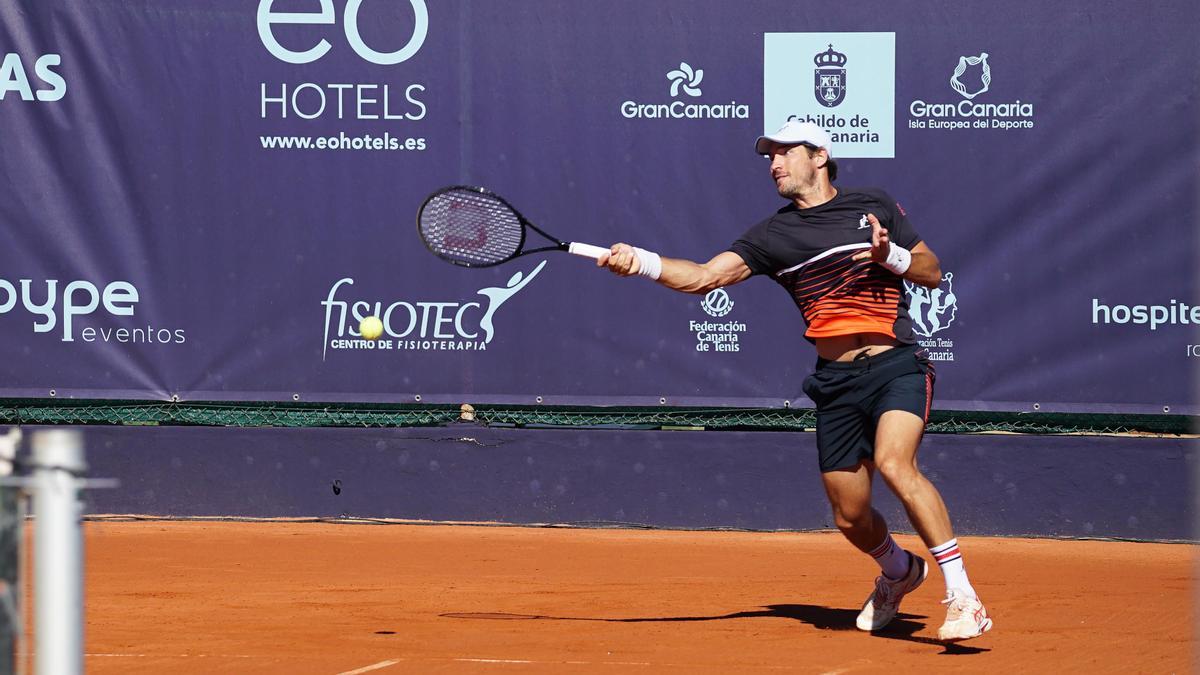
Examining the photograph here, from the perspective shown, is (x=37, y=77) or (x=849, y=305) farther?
(x=37, y=77)

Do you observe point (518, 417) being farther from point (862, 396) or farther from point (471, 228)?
point (862, 396)

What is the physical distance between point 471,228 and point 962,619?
2.24 m

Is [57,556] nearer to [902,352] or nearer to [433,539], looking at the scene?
[902,352]

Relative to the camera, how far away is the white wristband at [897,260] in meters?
4.88

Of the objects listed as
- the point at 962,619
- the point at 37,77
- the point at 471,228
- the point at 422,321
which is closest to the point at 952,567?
the point at 962,619

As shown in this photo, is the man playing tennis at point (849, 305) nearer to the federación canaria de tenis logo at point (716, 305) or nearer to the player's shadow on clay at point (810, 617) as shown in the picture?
the player's shadow on clay at point (810, 617)

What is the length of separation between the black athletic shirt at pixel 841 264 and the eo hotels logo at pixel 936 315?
101 inches

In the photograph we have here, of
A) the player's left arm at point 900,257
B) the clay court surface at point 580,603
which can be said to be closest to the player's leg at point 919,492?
the clay court surface at point 580,603

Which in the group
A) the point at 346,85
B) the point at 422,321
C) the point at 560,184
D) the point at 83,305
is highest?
the point at 346,85

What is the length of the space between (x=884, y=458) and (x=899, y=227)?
807mm

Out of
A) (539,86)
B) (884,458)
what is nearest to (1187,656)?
(884,458)

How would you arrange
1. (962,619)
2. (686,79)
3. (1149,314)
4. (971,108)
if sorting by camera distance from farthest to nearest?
(686,79) < (971,108) < (1149,314) < (962,619)

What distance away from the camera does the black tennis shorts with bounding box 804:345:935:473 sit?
5.02m

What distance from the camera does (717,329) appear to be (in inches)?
308
